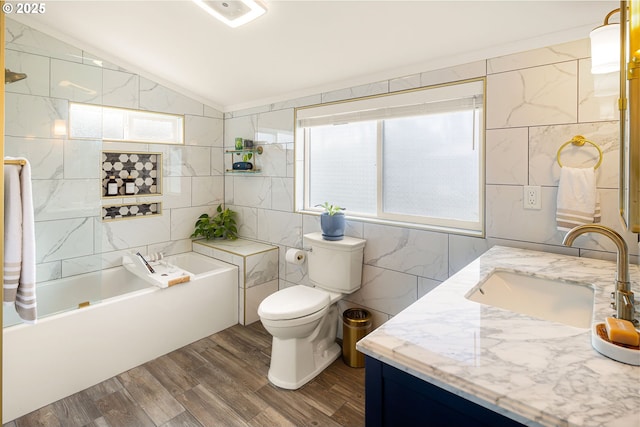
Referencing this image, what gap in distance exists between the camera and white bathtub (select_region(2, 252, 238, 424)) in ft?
6.09

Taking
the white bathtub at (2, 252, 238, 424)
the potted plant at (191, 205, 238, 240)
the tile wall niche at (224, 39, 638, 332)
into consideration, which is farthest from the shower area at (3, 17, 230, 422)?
the tile wall niche at (224, 39, 638, 332)

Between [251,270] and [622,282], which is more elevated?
[622,282]

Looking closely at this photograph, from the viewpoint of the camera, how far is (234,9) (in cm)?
190

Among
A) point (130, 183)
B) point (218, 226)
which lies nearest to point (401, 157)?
point (218, 226)

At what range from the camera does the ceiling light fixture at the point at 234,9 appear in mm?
1841

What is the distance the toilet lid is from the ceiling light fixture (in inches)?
69.4

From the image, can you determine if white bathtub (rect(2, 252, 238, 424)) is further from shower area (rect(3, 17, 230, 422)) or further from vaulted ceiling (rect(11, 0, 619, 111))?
vaulted ceiling (rect(11, 0, 619, 111))

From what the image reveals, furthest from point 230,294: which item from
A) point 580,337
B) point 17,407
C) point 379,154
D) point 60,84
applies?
point 580,337

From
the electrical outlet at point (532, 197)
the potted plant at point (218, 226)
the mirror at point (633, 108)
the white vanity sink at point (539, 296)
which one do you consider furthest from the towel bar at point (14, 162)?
the electrical outlet at point (532, 197)

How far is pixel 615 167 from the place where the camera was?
1.59 metres

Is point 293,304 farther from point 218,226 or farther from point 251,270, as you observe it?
point 218,226

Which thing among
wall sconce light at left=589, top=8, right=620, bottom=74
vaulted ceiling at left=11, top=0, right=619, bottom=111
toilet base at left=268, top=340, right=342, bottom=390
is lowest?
toilet base at left=268, top=340, right=342, bottom=390

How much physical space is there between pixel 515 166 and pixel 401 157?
2.53 ft

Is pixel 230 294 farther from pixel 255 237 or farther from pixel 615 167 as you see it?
pixel 615 167
